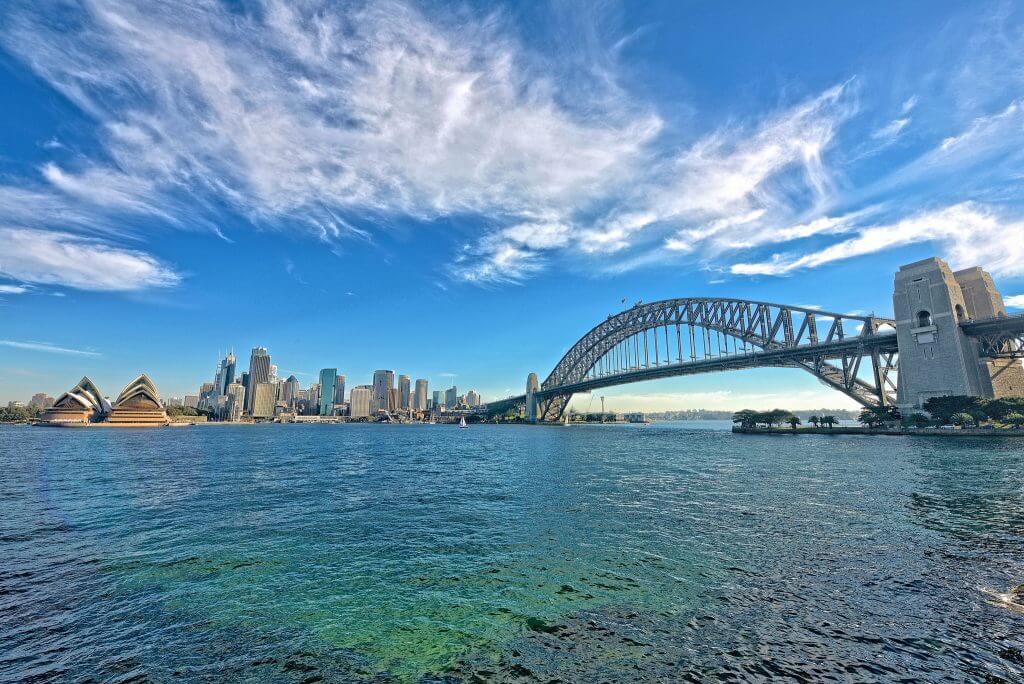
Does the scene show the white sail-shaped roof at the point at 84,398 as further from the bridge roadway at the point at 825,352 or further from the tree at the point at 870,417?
the tree at the point at 870,417

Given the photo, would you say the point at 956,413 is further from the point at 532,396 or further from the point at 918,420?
the point at 532,396

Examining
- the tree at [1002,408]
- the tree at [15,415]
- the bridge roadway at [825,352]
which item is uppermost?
the bridge roadway at [825,352]

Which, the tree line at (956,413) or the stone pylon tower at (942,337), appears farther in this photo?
the stone pylon tower at (942,337)

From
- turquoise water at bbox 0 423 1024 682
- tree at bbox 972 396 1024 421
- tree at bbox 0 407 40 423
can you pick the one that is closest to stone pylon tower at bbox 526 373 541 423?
tree at bbox 972 396 1024 421

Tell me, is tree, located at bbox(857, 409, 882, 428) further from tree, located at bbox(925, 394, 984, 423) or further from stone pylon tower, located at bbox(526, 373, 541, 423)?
A: stone pylon tower, located at bbox(526, 373, 541, 423)

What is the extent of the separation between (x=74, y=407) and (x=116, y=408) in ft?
34.3

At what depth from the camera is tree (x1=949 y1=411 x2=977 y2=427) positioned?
56.5m

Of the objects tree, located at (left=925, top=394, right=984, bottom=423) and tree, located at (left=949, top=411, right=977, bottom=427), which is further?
tree, located at (left=925, top=394, right=984, bottom=423)

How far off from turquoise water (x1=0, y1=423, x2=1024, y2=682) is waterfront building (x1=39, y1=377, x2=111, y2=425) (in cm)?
13150

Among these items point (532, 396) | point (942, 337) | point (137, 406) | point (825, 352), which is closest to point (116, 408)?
point (137, 406)

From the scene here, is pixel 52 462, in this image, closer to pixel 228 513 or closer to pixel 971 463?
pixel 228 513

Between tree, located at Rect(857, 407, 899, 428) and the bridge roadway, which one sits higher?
the bridge roadway

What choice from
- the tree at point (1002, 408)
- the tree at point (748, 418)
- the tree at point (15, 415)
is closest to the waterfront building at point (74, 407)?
the tree at point (15, 415)

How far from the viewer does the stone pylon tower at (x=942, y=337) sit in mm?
61844
